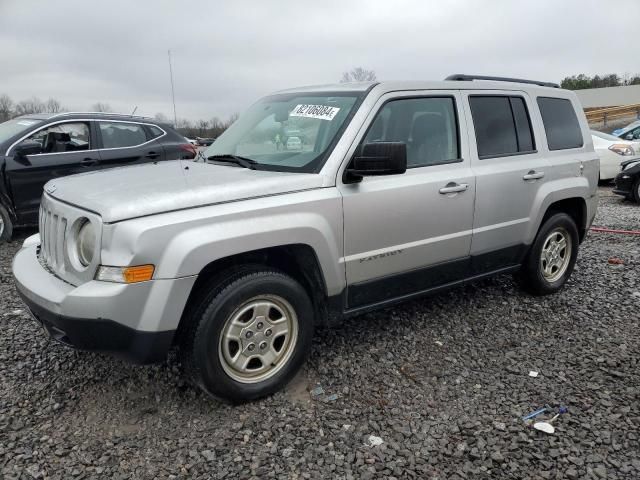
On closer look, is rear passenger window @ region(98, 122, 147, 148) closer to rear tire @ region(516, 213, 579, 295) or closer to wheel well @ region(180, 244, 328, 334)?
wheel well @ region(180, 244, 328, 334)

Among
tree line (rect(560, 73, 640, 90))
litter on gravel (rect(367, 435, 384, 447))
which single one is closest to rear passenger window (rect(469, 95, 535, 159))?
litter on gravel (rect(367, 435, 384, 447))

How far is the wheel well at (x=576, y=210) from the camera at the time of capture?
474 centimetres

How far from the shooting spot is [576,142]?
4777 millimetres

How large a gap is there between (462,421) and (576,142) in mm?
3166

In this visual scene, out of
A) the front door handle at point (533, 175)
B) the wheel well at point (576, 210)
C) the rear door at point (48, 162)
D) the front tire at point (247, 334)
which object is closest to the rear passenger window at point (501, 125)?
the front door handle at point (533, 175)

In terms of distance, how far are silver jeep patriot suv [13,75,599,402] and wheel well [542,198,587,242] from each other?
25 cm

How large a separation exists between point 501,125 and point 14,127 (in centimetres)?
635

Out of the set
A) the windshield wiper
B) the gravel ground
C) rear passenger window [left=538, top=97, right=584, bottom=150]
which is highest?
rear passenger window [left=538, top=97, right=584, bottom=150]

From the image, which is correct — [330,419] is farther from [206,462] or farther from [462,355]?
[462,355]

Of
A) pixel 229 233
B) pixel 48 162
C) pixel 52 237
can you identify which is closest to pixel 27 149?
pixel 48 162

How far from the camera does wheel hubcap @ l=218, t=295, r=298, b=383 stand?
284 centimetres

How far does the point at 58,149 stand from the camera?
269 inches

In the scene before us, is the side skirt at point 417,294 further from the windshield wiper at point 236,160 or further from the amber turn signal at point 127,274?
the amber turn signal at point 127,274

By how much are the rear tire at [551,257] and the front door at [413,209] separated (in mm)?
976
